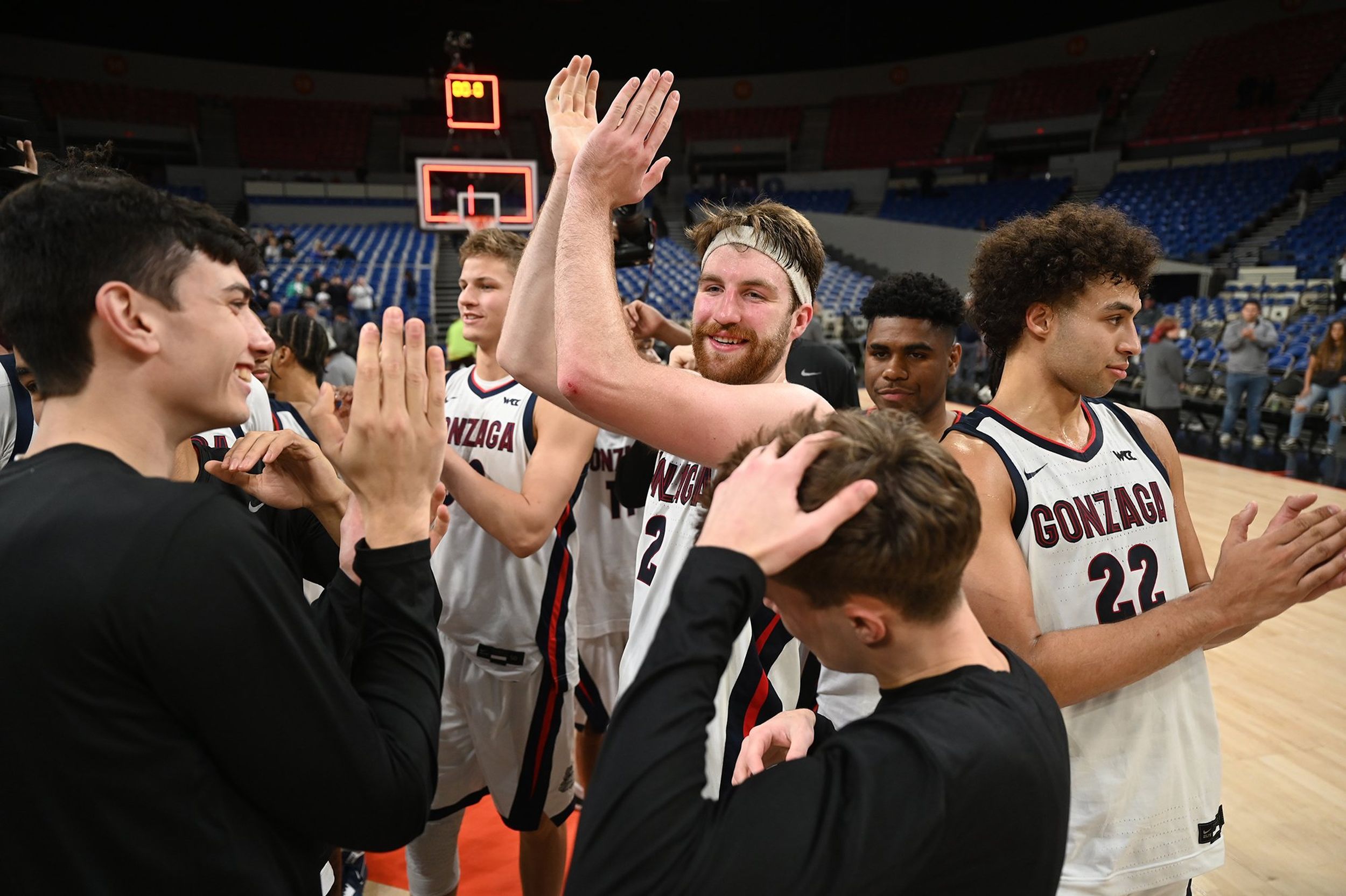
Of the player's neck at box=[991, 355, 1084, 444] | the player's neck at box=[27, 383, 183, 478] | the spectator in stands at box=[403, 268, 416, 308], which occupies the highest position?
the player's neck at box=[27, 383, 183, 478]

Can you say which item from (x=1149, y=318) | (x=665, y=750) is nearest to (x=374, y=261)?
(x=1149, y=318)

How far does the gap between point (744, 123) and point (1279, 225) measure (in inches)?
663

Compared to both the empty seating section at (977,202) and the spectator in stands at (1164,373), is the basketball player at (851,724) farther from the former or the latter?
the empty seating section at (977,202)

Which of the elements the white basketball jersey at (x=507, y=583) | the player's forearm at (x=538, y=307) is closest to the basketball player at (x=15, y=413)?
the white basketball jersey at (x=507, y=583)

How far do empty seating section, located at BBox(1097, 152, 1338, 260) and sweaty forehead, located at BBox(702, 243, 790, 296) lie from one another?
18462mm

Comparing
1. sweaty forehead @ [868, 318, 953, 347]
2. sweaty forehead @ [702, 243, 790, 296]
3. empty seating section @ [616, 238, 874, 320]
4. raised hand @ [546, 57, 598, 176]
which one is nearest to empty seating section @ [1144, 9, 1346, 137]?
empty seating section @ [616, 238, 874, 320]

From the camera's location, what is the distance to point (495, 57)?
91.6 feet

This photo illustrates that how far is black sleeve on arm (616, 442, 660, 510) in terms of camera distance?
3.30 metres

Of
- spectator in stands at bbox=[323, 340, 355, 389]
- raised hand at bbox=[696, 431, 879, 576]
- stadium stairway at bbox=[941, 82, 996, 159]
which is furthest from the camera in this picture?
stadium stairway at bbox=[941, 82, 996, 159]

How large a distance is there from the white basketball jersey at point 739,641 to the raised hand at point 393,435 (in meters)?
0.59

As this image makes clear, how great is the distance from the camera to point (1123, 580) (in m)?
1.91

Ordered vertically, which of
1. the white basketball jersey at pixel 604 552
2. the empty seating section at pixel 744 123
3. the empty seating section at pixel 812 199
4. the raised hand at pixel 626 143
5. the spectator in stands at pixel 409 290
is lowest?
the spectator in stands at pixel 409 290

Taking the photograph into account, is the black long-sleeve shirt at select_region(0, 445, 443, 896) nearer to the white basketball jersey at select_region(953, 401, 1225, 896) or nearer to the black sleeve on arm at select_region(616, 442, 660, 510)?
the white basketball jersey at select_region(953, 401, 1225, 896)

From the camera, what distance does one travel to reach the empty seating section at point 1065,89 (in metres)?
24.6
